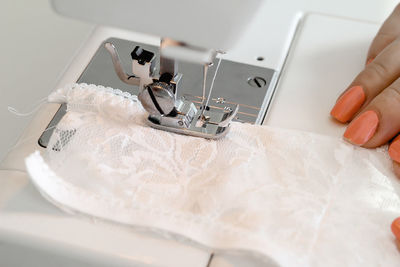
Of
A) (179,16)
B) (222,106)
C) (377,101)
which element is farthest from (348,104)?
(179,16)

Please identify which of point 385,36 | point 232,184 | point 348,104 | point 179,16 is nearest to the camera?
point 179,16

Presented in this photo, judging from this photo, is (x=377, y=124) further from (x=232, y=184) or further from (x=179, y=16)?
(x=179, y=16)

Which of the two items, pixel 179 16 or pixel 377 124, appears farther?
pixel 377 124

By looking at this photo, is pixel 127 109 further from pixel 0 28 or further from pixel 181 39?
pixel 0 28

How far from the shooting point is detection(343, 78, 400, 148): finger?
0.70 meters

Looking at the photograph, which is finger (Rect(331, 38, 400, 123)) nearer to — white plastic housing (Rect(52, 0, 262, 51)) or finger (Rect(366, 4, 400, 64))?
finger (Rect(366, 4, 400, 64))

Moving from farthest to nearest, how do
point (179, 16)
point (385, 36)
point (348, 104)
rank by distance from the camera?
point (385, 36)
point (348, 104)
point (179, 16)

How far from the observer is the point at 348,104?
0.75 m

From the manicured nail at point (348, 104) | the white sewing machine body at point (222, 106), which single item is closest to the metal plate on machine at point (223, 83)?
the white sewing machine body at point (222, 106)

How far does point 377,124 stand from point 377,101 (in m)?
0.04

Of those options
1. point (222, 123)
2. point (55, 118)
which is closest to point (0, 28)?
point (55, 118)

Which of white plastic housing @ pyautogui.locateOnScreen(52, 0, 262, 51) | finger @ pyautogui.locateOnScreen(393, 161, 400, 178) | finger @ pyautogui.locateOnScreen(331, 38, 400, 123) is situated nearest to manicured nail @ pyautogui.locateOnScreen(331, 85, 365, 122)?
finger @ pyautogui.locateOnScreen(331, 38, 400, 123)

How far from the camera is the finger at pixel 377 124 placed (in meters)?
0.70

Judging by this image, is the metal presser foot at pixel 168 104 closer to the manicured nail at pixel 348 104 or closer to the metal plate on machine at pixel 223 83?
the metal plate on machine at pixel 223 83
